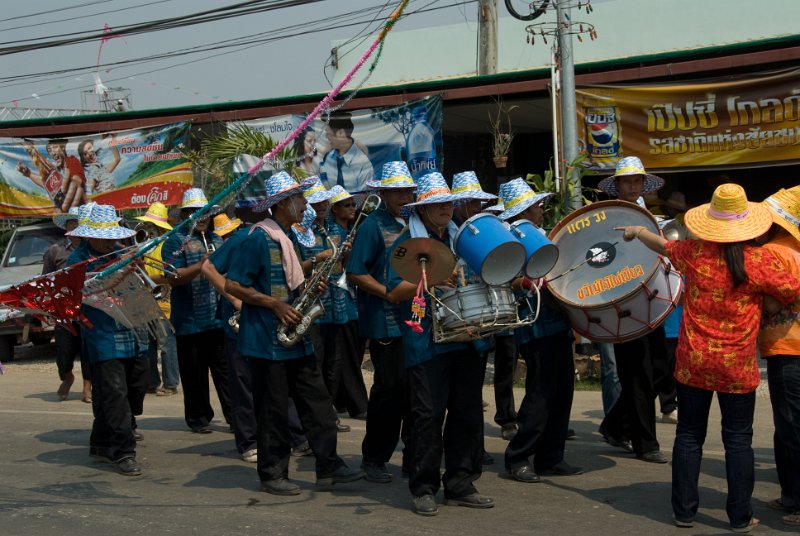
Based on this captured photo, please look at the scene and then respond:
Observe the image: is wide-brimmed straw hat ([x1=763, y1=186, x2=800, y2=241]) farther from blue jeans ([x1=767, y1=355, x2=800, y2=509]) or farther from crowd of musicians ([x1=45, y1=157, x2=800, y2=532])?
blue jeans ([x1=767, y1=355, x2=800, y2=509])

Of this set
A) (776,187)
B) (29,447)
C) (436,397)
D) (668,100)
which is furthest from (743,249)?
(776,187)

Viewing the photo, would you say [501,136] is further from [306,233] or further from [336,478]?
[336,478]

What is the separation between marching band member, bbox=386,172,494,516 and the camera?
613cm

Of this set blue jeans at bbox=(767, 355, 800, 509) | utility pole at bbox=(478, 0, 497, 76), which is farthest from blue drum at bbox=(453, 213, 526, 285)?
utility pole at bbox=(478, 0, 497, 76)

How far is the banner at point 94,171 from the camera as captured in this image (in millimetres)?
16828

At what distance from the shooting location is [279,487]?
6672 mm

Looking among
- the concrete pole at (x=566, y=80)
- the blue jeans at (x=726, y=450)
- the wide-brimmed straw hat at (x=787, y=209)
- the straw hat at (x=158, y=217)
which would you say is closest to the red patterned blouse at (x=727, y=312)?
Answer: the blue jeans at (x=726, y=450)

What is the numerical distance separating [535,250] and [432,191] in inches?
28.3

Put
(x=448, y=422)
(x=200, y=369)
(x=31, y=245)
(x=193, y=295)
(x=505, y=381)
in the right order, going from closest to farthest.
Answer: (x=448, y=422)
(x=505, y=381)
(x=193, y=295)
(x=200, y=369)
(x=31, y=245)

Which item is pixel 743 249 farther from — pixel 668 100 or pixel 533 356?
pixel 668 100

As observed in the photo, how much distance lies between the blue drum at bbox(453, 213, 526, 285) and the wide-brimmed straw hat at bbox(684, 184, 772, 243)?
94cm

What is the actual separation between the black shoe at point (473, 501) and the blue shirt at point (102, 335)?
2.66 metres

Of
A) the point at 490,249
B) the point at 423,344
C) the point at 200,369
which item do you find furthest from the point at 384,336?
the point at 200,369

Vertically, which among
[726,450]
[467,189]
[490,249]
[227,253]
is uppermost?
[467,189]
